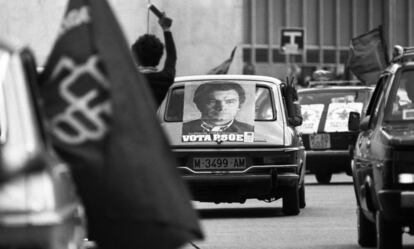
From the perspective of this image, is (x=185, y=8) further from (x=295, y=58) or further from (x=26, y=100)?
(x=26, y=100)

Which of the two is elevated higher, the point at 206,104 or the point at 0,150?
the point at 0,150

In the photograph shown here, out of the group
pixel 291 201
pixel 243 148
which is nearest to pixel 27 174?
pixel 243 148

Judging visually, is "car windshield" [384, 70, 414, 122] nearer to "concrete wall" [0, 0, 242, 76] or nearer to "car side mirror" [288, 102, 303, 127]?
"car side mirror" [288, 102, 303, 127]

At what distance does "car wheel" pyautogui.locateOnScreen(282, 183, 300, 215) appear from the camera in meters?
17.2

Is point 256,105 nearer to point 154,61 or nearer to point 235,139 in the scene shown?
point 235,139

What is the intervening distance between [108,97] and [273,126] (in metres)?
11.7

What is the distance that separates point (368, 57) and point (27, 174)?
Result: 1133 inches

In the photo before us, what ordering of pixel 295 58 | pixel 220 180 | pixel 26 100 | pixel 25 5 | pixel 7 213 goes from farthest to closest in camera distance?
pixel 295 58 → pixel 25 5 → pixel 220 180 → pixel 26 100 → pixel 7 213

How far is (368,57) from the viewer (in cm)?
3369

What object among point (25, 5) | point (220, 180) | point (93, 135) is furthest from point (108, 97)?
point (25, 5)

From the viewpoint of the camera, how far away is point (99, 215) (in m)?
5.50

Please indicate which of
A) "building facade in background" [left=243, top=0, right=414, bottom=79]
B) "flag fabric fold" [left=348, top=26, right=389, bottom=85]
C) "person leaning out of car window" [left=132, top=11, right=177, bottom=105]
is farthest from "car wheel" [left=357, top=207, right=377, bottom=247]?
"building facade in background" [left=243, top=0, right=414, bottom=79]

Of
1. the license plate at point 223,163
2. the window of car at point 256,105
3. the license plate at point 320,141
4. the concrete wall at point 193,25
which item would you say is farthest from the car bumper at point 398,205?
the concrete wall at point 193,25

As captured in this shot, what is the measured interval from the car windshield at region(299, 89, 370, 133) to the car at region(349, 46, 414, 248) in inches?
459
